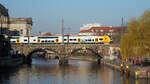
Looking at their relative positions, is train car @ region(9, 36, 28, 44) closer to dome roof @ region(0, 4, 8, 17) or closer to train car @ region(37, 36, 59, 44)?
train car @ region(37, 36, 59, 44)

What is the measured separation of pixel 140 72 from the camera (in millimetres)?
39062

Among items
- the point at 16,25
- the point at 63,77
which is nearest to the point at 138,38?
the point at 63,77

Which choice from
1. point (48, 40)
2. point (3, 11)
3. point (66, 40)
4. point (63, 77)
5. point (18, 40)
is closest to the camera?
point (63, 77)

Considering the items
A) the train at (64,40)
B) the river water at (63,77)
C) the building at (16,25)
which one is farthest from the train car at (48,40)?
the building at (16,25)

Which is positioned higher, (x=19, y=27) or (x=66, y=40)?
(x=19, y=27)

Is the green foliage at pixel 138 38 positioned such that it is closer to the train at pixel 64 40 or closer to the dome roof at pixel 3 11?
the train at pixel 64 40

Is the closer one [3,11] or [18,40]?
[18,40]

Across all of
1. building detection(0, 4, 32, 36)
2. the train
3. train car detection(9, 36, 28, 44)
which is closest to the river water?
the train

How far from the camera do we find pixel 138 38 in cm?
4447

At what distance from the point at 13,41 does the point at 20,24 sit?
27004 mm

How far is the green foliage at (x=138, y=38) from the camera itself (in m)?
42.9

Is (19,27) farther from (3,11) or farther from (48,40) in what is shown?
(48,40)

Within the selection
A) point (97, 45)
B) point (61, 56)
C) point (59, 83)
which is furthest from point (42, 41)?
point (59, 83)

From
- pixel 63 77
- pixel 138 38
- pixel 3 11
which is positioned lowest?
pixel 63 77
